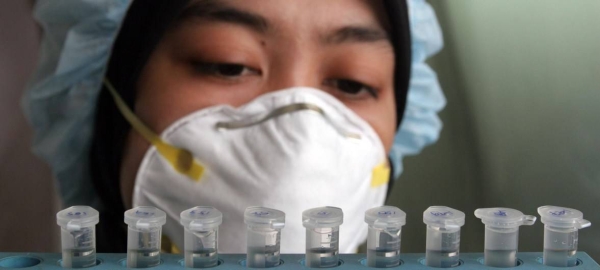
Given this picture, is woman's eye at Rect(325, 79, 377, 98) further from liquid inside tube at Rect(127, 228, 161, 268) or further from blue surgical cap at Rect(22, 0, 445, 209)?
liquid inside tube at Rect(127, 228, 161, 268)

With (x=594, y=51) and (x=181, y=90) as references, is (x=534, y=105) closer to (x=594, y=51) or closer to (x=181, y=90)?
(x=594, y=51)

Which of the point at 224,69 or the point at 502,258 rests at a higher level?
the point at 224,69

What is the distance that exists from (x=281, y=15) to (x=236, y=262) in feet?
1.32

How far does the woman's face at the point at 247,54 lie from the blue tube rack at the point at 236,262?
0.58 feet

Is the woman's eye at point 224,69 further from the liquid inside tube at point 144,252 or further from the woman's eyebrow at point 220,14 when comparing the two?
the liquid inside tube at point 144,252

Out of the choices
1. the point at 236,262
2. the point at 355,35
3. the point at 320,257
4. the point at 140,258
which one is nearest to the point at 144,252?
the point at 140,258

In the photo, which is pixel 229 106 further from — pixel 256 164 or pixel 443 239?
pixel 443 239

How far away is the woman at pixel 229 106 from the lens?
1068 mm

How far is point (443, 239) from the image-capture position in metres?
0.97

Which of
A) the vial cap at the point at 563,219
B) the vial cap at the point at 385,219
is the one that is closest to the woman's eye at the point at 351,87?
the vial cap at the point at 385,219

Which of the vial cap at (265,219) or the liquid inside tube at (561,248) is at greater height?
the vial cap at (265,219)

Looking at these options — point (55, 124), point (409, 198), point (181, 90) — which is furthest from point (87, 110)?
point (409, 198)

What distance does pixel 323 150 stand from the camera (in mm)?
1083

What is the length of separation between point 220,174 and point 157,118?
A: 0.14m
